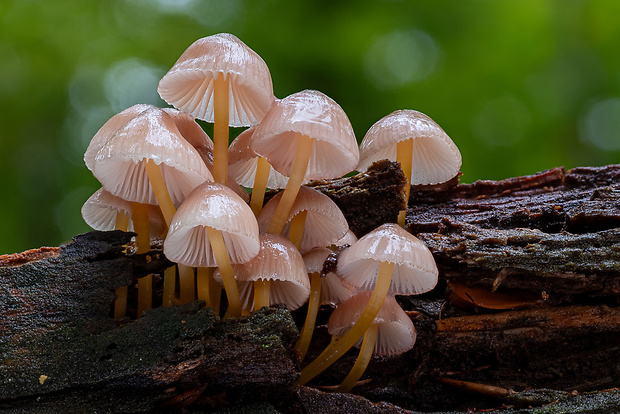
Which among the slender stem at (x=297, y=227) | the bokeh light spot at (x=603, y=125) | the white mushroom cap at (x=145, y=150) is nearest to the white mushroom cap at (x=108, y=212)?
the white mushroom cap at (x=145, y=150)

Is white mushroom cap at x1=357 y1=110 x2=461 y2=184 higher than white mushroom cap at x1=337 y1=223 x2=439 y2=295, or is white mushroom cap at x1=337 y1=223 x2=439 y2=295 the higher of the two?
white mushroom cap at x1=357 y1=110 x2=461 y2=184

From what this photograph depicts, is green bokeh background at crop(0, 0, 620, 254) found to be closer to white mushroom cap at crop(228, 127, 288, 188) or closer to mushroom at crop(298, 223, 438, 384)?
white mushroom cap at crop(228, 127, 288, 188)

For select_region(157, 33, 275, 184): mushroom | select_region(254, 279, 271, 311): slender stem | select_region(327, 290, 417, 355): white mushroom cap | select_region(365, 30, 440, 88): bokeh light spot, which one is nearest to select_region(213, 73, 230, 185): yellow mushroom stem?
select_region(157, 33, 275, 184): mushroom

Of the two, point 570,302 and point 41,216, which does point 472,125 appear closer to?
point 570,302

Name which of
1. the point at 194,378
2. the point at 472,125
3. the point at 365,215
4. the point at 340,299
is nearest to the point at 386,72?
the point at 472,125

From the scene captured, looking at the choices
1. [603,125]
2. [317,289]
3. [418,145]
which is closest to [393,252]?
[317,289]

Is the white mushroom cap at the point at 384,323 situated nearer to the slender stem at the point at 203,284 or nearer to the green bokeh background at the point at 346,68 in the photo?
the slender stem at the point at 203,284
